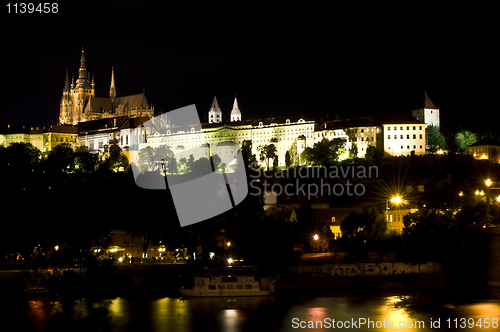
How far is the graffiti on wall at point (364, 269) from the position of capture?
3231cm

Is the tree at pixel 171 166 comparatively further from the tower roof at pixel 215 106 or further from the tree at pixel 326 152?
the tower roof at pixel 215 106

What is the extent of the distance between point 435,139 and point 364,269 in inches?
1785

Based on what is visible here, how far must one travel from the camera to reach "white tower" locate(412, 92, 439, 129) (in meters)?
80.3

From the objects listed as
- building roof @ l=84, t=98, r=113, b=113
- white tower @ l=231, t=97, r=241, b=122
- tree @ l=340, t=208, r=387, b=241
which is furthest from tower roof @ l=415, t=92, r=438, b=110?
building roof @ l=84, t=98, r=113, b=113

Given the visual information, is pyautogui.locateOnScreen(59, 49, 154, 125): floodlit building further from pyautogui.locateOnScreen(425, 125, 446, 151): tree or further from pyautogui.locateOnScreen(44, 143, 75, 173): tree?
pyautogui.locateOnScreen(425, 125, 446, 151): tree

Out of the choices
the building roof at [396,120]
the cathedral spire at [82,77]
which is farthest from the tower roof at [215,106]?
the building roof at [396,120]

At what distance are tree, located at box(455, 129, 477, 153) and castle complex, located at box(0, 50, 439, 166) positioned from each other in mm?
3158

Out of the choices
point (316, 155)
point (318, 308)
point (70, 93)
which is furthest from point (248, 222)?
point (70, 93)

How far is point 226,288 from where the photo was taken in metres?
31.1

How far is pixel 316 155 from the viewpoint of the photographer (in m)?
74.2

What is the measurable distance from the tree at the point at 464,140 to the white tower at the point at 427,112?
4729 mm

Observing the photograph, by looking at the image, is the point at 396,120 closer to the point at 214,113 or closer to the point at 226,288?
the point at 214,113

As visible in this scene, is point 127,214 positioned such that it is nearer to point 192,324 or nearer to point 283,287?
point 283,287

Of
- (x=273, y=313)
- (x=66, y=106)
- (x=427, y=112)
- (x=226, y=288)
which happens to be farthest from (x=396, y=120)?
(x=66, y=106)
